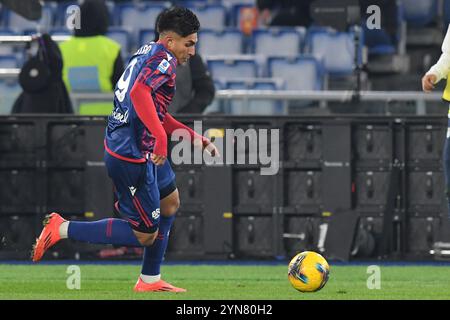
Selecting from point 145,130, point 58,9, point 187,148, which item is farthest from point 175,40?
point 58,9

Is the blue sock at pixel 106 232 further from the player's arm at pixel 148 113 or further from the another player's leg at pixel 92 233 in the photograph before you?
the player's arm at pixel 148 113

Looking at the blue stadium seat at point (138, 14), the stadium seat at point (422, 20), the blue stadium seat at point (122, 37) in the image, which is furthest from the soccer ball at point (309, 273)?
the blue stadium seat at point (138, 14)

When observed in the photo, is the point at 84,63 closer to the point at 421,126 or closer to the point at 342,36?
the point at 421,126

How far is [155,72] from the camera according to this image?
32.4 ft

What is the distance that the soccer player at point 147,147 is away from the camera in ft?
32.3

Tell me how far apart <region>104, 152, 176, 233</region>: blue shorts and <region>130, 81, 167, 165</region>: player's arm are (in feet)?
1.51

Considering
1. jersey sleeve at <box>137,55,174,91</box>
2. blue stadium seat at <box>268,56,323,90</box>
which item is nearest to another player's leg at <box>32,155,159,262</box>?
jersey sleeve at <box>137,55,174,91</box>

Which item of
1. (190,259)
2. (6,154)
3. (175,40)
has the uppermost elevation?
(175,40)

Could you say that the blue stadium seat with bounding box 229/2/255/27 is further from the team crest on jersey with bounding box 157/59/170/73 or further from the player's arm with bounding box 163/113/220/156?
the team crest on jersey with bounding box 157/59/170/73

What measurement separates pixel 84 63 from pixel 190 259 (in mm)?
2452

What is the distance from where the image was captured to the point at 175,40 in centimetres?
1005

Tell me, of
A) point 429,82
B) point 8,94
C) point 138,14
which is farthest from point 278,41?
point 429,82

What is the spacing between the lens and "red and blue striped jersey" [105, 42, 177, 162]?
390 inches

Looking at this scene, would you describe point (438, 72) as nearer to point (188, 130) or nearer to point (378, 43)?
point (188, 130)
